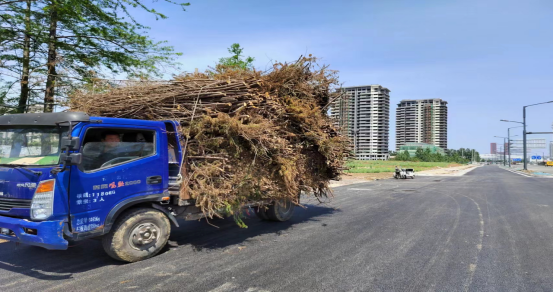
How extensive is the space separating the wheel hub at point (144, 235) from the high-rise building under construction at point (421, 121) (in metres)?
134

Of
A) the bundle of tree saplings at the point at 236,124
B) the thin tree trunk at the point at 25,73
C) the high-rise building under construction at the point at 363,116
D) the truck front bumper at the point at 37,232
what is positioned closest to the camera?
the truck front bumper at the point at 37,232

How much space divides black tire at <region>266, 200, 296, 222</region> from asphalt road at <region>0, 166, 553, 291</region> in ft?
0.81

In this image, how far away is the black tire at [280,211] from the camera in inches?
306

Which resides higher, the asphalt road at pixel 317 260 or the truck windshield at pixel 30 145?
the truck windshield at pixel 30 145

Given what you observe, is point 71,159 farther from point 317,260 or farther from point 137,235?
point 317,260

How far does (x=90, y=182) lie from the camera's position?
450cm

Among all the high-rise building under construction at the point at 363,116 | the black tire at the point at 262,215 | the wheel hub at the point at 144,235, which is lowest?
the black tire at the point at 262,215

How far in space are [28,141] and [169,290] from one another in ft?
9.67

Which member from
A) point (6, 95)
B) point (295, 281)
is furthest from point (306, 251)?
point (6, 95)

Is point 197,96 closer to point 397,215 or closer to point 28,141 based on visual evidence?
point 28,141

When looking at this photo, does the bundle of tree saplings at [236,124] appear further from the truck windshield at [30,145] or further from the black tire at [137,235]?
the truck windshield at [30,145]

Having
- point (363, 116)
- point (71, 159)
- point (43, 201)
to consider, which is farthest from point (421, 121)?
point (43, 201)

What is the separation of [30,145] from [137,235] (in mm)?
1943

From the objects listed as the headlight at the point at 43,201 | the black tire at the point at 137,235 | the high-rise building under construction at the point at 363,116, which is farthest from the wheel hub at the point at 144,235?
the high-rise building under construction at the point at 363,116
